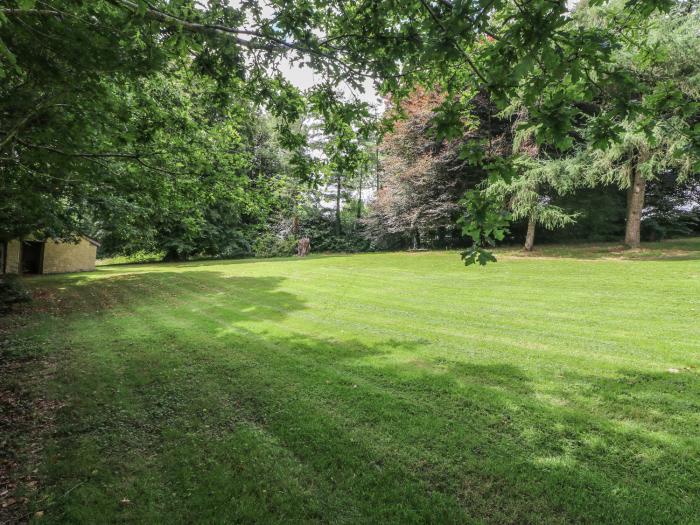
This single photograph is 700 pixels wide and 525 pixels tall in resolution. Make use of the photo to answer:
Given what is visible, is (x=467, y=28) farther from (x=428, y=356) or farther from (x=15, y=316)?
(x=15, y=316)

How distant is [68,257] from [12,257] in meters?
2.94

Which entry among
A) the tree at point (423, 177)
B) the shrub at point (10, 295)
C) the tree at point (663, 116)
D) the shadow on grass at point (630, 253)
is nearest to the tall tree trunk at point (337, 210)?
the tree at point (423, 177)

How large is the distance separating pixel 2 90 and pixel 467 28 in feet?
16.2

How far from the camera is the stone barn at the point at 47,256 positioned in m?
18.9

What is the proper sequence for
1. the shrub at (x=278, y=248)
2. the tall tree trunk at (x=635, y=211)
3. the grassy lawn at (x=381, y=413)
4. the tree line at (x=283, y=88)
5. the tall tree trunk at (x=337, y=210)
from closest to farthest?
the tree line at (x=283, y=88)
the grassy lawn at (x=381, y=413)
the tall tree trunk at (x=635, y=211)
the shrub at (x=278, y=248)
the tall tree trunk at (x=337, y=210)

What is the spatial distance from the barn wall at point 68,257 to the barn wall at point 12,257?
5.02ft

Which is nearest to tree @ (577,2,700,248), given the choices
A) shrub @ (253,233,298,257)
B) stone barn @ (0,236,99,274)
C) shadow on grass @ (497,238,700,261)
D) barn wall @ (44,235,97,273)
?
shadow on grass @ (497,238,700,261)

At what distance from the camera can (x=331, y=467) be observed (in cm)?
314

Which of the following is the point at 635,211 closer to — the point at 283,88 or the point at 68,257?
the point at 283,88

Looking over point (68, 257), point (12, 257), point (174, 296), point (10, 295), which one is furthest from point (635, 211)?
point (12, 257)

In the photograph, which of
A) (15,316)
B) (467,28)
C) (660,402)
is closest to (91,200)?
(15,316)

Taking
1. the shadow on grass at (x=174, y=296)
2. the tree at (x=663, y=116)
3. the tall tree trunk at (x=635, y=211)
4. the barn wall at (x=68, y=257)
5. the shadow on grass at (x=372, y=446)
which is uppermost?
the tree at (x=663, y=116)

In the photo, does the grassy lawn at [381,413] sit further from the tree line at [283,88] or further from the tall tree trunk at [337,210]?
the tall tree trunk at [337,210]

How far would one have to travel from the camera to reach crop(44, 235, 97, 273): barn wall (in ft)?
68.9
